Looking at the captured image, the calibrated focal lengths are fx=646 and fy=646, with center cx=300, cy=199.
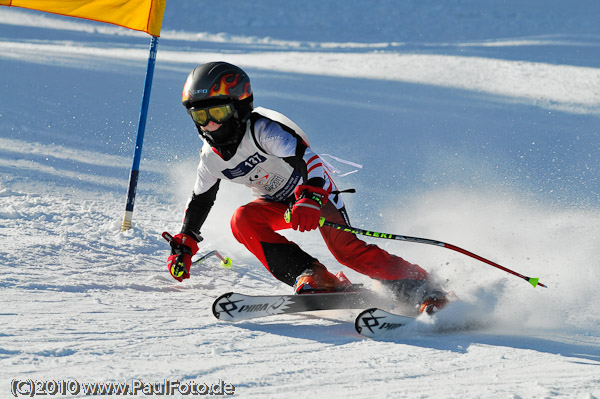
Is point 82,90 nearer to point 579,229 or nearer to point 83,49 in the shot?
point 83,49

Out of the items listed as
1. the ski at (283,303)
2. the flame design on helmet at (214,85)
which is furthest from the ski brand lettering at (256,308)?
the flame design on helmet at (214,85)

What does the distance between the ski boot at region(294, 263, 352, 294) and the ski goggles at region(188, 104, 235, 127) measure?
3.39 feet

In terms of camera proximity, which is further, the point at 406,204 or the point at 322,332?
the point at 406,204

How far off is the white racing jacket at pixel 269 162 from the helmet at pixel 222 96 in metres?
0.06

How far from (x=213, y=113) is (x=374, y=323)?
4.82 feet

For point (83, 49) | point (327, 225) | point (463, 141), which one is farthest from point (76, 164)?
point (83, 49)

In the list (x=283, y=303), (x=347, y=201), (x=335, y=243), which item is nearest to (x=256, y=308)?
(x=283, y=303)

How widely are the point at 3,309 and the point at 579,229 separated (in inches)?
164

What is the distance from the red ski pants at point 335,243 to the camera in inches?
152

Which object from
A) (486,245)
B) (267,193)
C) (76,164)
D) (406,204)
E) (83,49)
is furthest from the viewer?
(83,49)

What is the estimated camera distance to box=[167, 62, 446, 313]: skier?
3680 millimetres

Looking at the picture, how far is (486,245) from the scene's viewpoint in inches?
191

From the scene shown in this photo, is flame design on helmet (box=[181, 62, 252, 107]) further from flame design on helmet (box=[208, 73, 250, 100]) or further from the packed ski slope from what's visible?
the packed ski slope

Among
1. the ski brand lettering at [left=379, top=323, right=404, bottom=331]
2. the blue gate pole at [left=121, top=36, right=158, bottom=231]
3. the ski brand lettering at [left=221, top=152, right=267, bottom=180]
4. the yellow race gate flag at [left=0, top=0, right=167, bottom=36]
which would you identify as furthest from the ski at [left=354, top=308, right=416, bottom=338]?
the yellow race gate flag at [left=0, top=0, right=167, bottom=36]
